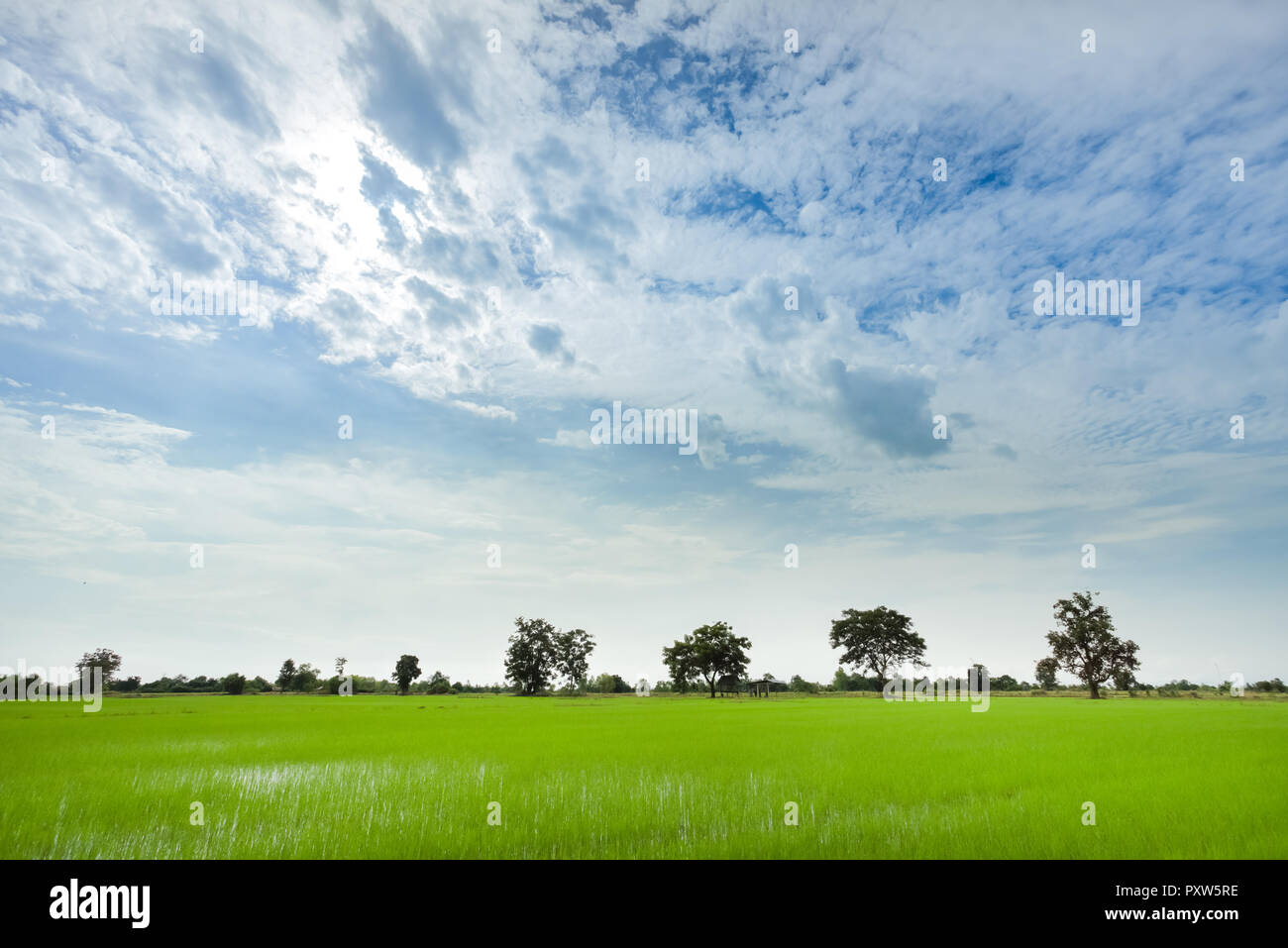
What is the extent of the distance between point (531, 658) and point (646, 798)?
88132 mm

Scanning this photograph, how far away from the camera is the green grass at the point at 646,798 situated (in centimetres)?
689

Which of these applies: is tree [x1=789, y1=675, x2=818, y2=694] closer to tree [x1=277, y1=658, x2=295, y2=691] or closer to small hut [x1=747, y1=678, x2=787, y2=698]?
small hut [x1=747, y1=678, x2=787, y2=698]

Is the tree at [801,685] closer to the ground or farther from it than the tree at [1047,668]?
closer to the ground

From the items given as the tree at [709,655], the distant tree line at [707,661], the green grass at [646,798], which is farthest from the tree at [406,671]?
the green grass at [646,798]

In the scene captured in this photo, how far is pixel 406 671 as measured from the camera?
106 metres

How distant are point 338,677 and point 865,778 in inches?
4530

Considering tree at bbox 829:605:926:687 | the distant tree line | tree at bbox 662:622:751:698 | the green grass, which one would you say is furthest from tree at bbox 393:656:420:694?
the green grass

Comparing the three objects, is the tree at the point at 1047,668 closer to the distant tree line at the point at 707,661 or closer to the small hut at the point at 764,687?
the distant tree line at the point at 707,661

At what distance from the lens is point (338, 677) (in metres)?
106

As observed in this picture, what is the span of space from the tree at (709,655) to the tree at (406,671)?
46.7m

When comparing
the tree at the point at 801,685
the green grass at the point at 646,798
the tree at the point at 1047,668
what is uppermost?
the green grass at the point at 646,798

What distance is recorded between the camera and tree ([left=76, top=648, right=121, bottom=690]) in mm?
88625

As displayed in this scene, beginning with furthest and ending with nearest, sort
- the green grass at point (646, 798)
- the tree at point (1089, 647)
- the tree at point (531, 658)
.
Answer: the tree at point (531, 658)
the tree at point (1089, 647)
the green grass at point (646, 798)

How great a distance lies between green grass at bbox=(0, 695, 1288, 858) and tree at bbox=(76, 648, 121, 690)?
96814 millimetres
